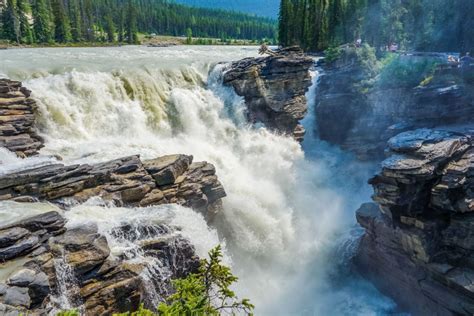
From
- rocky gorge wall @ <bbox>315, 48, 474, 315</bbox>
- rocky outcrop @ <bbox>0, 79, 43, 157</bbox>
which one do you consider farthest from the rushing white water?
rocky gorge wall @ <bbox>315, 48, 474, 315</bbox>

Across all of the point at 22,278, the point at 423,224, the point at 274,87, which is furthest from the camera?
the point at 274,87

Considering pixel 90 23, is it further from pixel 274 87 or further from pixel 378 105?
pixel 378 105

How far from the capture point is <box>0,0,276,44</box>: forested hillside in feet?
239

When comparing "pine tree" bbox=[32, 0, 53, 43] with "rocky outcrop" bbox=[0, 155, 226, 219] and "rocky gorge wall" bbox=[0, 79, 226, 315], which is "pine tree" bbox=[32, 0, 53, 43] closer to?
"rocky gorge wall" bbox=[0, 79, 226, 315]

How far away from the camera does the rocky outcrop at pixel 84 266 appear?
1098 centimetres

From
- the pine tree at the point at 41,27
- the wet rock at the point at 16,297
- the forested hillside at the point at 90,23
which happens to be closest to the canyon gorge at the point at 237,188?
the wet rock at the point at 16,297

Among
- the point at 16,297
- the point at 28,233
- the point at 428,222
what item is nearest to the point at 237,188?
the point at 428,222

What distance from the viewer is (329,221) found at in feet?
90.5

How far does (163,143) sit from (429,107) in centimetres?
2001

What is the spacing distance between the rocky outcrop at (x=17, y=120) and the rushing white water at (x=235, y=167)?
2.27 ft

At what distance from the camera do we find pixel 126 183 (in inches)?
694

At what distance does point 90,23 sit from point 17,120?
81.4 m

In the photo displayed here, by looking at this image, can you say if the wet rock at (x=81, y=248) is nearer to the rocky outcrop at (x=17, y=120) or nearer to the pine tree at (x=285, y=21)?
the rocky outcrop at (x=17, y=120)

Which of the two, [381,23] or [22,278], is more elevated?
[381,23]
